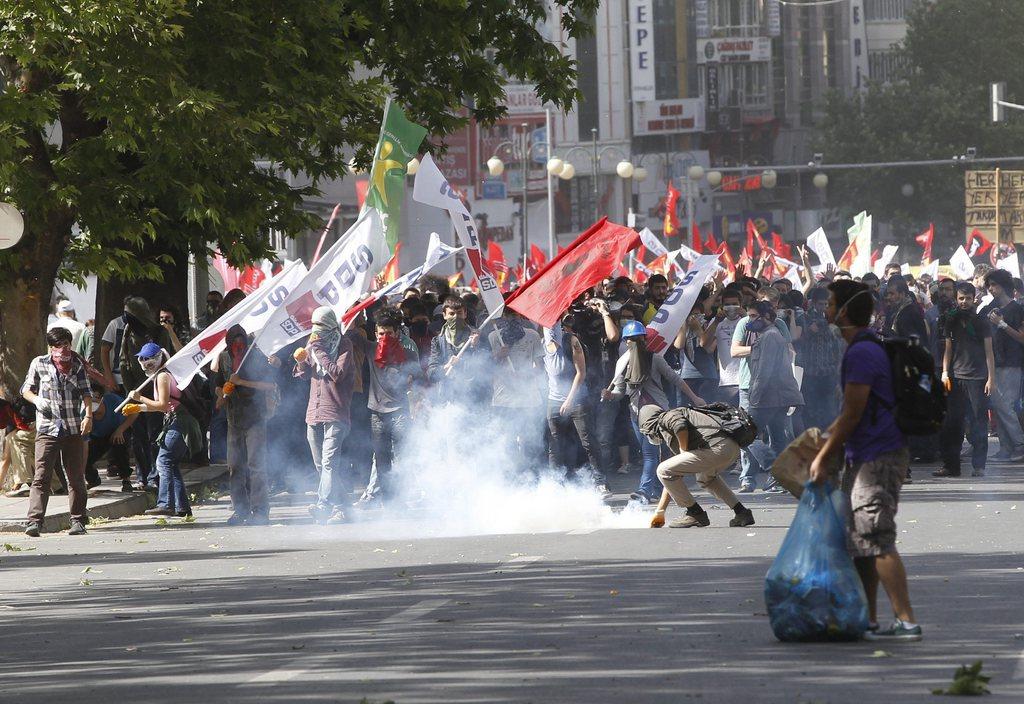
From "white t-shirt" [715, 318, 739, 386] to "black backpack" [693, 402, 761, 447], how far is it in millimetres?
4074

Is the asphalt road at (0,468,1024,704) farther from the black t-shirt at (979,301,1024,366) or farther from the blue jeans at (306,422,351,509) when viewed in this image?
the black t-shirt at (979,301,1024,366)

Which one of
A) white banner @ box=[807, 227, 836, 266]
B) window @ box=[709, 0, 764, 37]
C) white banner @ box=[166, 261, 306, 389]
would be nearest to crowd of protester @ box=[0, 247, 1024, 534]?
white banner @ box=[166, 261, 306, 389]

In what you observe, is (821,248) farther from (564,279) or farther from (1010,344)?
(564,279)

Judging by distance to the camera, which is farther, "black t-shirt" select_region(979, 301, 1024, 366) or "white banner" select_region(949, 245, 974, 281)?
"white banner" select_region(949, 245, 974, 281)

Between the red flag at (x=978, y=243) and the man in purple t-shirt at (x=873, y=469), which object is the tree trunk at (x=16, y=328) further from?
the red flag at (x=978, y=243)

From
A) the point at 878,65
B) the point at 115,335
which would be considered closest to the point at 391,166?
the point at 115,335

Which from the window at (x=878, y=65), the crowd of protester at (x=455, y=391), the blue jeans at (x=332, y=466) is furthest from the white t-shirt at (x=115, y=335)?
the window at (x=878, y=65)

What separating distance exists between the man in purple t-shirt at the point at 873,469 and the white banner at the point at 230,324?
7066mm

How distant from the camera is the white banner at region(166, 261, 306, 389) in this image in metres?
14.0

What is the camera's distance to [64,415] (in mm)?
13992

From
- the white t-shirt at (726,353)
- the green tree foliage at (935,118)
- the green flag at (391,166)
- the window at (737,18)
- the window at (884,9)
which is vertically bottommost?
the white t-shirt at (726,353)

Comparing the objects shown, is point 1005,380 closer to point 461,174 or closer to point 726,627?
point 726,627

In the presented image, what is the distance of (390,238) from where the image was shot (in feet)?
47.8

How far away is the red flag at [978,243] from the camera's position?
41.3 m
